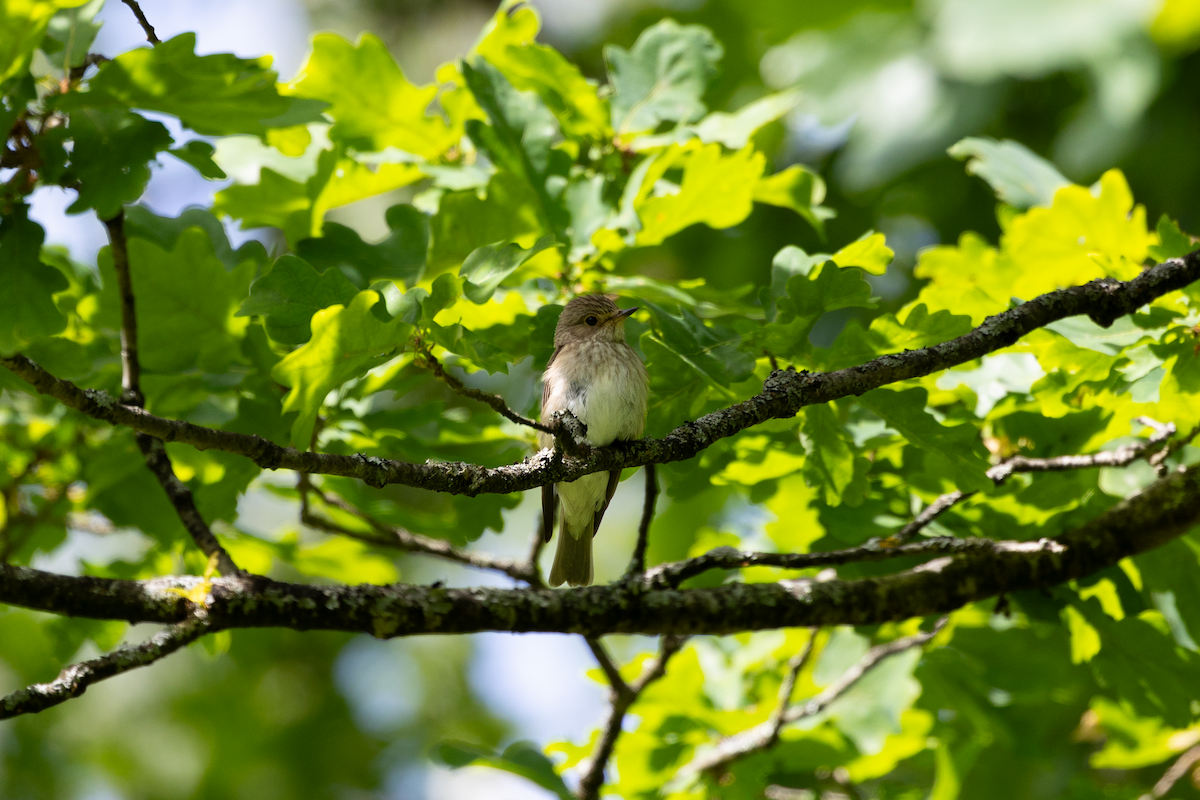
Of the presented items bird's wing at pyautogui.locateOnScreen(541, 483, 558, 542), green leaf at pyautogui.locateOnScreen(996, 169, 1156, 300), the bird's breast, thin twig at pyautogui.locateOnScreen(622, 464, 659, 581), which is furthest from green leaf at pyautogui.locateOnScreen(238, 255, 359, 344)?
green leaf at pyautogui.locateOnScreen(996, 169, 1156, 300)

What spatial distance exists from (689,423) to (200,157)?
5.21 feet

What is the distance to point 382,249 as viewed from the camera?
3352 mm

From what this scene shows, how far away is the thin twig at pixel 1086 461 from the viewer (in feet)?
10.5

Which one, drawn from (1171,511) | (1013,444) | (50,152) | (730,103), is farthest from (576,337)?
(730,103)

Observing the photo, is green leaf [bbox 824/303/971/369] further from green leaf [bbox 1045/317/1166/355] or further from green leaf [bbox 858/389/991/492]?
green leaf [bbox 1045/317/1166/355]

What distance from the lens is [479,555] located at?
3.97m

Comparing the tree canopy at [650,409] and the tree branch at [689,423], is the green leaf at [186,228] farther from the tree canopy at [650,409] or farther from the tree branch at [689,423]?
the tree branch at [689,423]

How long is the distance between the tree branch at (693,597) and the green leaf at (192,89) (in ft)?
4.06

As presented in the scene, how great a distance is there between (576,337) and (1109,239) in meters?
1.86

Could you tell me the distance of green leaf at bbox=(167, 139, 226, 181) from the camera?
9.62 feet

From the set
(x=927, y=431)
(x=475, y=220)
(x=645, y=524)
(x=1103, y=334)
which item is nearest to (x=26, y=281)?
(x=475, y=220)

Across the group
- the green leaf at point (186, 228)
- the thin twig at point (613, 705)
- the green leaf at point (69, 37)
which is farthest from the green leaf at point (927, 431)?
the green leaf at point (69, 37)

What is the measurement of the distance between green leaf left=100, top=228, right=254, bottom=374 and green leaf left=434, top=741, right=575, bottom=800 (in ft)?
4.84

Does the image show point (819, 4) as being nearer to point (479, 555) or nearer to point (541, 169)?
point (541, 169)
